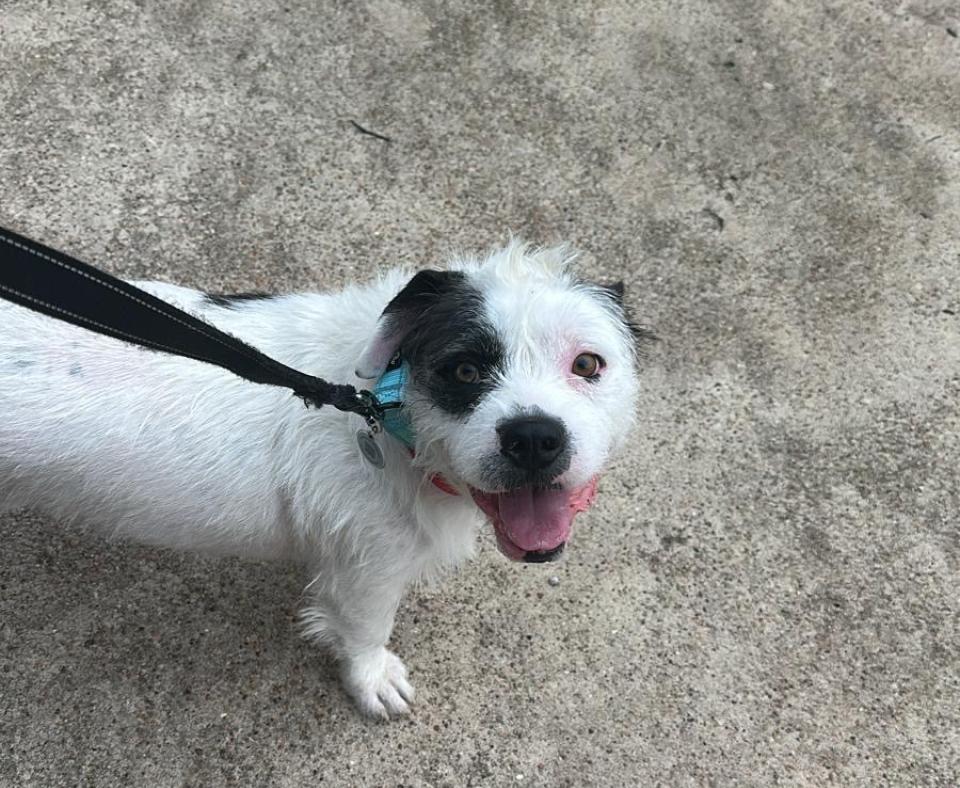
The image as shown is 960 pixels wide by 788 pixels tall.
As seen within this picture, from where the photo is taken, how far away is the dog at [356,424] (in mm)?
2273

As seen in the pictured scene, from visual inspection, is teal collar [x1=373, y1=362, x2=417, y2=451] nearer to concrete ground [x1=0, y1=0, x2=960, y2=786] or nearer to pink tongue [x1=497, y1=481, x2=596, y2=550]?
pink tongue [x1=497, y1=481, x2=596, y2=550]

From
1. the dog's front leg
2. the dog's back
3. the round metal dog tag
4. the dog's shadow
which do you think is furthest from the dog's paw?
the round metal dog tag

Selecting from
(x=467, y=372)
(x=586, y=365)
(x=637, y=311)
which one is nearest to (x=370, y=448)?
(x=467, y=372)

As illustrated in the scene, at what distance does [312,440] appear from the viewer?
2.61 meters

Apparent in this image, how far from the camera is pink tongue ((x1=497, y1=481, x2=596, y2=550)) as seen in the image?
2.37m

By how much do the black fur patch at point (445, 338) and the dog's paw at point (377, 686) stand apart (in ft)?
4.71

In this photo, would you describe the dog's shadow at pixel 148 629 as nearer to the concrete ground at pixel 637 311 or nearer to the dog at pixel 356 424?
the concrete ground at pixel 637 311

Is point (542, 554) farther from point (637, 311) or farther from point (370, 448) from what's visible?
point (637, 311)

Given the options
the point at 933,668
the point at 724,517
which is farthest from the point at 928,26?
the point at 933,668

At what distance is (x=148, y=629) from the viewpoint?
3410 millimetres

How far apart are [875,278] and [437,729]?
11.0ft

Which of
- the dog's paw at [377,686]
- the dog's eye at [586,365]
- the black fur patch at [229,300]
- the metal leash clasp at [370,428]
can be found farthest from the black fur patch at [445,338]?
the dog's paw at [377,686]

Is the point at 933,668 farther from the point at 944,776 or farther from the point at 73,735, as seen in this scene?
the point at 73,735

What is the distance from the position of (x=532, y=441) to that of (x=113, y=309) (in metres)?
1.06
